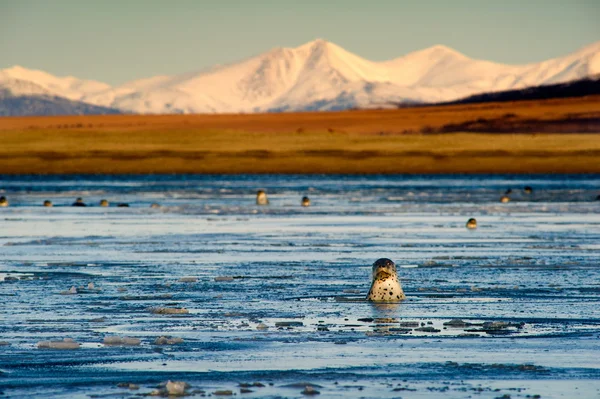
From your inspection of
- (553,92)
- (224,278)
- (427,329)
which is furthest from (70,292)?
(553,92)

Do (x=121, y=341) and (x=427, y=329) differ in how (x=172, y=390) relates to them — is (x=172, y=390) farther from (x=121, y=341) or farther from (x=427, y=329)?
(x=427, y=329)

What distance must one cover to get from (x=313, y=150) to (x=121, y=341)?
7651 centimetres

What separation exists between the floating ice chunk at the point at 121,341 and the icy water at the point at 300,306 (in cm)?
8

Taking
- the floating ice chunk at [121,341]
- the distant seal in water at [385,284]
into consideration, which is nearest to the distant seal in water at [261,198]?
the distant seal in water at [385,284]

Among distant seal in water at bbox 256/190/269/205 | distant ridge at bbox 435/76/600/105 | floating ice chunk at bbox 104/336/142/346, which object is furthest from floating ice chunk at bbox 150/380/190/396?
distant ridge at bbox 435/76/600/105

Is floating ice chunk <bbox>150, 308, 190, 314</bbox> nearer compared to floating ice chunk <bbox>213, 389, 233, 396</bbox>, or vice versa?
floating ice chunk <bbox>213, 389, 233, 396</bbox>

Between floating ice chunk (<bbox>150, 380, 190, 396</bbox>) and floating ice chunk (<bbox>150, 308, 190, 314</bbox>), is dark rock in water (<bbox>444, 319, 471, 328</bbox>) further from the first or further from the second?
floating ice chunk (<bbox>150, 380, 190, 396</bbox>)

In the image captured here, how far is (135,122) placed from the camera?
461ft

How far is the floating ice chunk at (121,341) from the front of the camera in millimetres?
13302

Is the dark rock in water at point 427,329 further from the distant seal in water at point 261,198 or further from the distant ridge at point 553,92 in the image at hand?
the distant ridge at point 553,92

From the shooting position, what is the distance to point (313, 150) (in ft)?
294

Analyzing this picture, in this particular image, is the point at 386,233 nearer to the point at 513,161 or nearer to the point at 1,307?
the point at 1,307

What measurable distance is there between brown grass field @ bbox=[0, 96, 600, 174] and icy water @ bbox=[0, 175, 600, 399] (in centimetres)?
4110

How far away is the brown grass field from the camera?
77.6 meters
